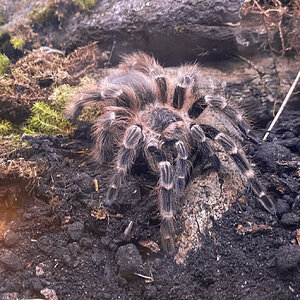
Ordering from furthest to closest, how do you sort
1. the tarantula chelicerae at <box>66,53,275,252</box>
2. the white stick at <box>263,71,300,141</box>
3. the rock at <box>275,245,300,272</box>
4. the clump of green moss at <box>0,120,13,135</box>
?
the white stick at <box>263,71,300,141</box> < the clump of green moss at <box>0,120,13,135</box> < the tarantula chelicerae at <box>66,53,275,252</box> < the rock at <box>275,245,300,272</box>

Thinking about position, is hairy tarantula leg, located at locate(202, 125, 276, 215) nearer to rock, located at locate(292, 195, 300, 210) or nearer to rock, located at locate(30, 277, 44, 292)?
rock, located at locate(292, 195, 300, 210)

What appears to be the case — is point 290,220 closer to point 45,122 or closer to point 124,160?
point 124,160

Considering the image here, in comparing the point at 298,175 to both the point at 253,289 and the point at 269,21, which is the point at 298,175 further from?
→ the point at 269,21

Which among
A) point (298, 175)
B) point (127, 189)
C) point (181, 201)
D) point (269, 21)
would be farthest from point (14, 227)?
point (269, 21)

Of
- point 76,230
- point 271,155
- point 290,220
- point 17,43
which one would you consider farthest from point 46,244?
point 17,43

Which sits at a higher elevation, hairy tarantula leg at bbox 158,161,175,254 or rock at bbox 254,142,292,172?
hairy tarantula leg at bbox 158,161,175,254

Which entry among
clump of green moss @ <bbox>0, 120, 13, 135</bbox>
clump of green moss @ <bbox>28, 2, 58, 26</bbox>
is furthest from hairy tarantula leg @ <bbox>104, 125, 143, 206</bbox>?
clump of green moss @ <bbox>28, 2, 58, 26</bbox>
